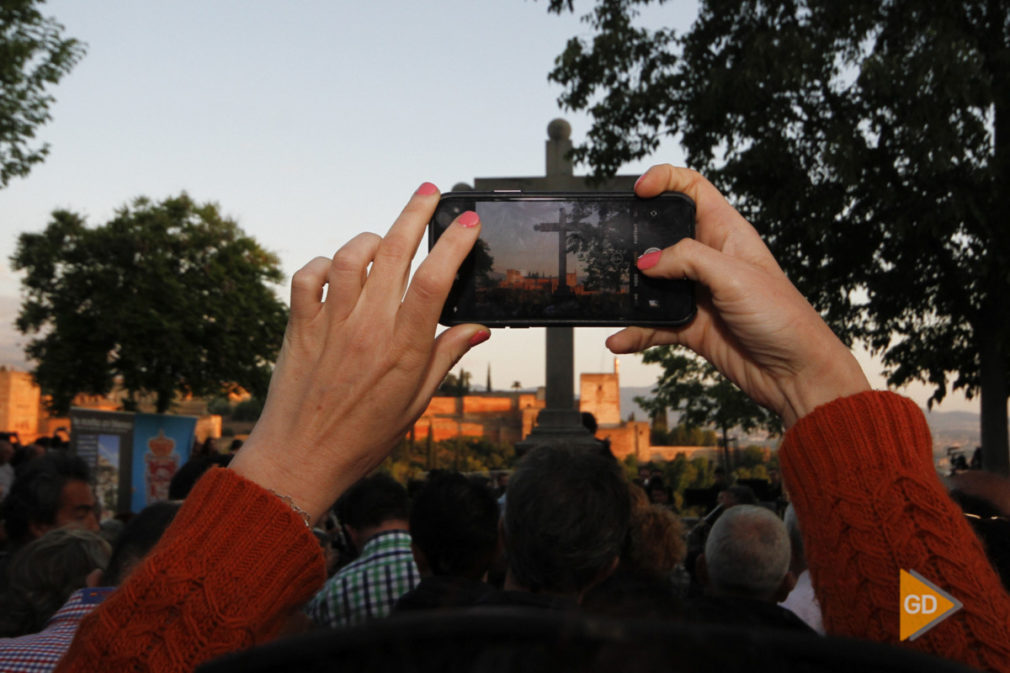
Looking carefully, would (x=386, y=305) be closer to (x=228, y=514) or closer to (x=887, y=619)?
(x=228, y=514)

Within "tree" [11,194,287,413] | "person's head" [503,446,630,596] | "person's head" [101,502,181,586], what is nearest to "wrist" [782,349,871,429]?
"person's head" [503,446,630,596]

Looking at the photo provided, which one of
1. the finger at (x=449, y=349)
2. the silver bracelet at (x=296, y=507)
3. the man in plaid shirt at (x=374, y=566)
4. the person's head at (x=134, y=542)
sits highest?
the finger at (x=449, y=349)

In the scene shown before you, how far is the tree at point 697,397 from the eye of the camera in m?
28.7

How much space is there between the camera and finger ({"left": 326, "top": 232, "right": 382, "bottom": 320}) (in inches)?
52.1

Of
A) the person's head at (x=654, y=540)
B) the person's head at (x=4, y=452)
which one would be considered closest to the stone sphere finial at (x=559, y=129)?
the person's head at (x=4, y=452)

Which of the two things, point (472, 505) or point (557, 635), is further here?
point (472, 505)

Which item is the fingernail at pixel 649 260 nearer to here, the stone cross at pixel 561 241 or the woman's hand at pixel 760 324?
the woman's hand at pixel 760 324

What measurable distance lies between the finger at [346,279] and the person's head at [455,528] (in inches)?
108

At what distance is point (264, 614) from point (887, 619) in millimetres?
823

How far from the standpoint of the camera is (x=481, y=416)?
57.8 m

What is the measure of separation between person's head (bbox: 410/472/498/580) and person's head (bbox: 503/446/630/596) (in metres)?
1.18

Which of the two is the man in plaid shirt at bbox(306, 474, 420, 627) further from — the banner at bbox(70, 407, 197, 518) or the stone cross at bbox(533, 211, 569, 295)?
the banner at bbox(70, 407, 197, 518)

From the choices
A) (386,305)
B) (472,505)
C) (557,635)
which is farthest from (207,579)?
(472,505)

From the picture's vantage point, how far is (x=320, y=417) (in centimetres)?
129
